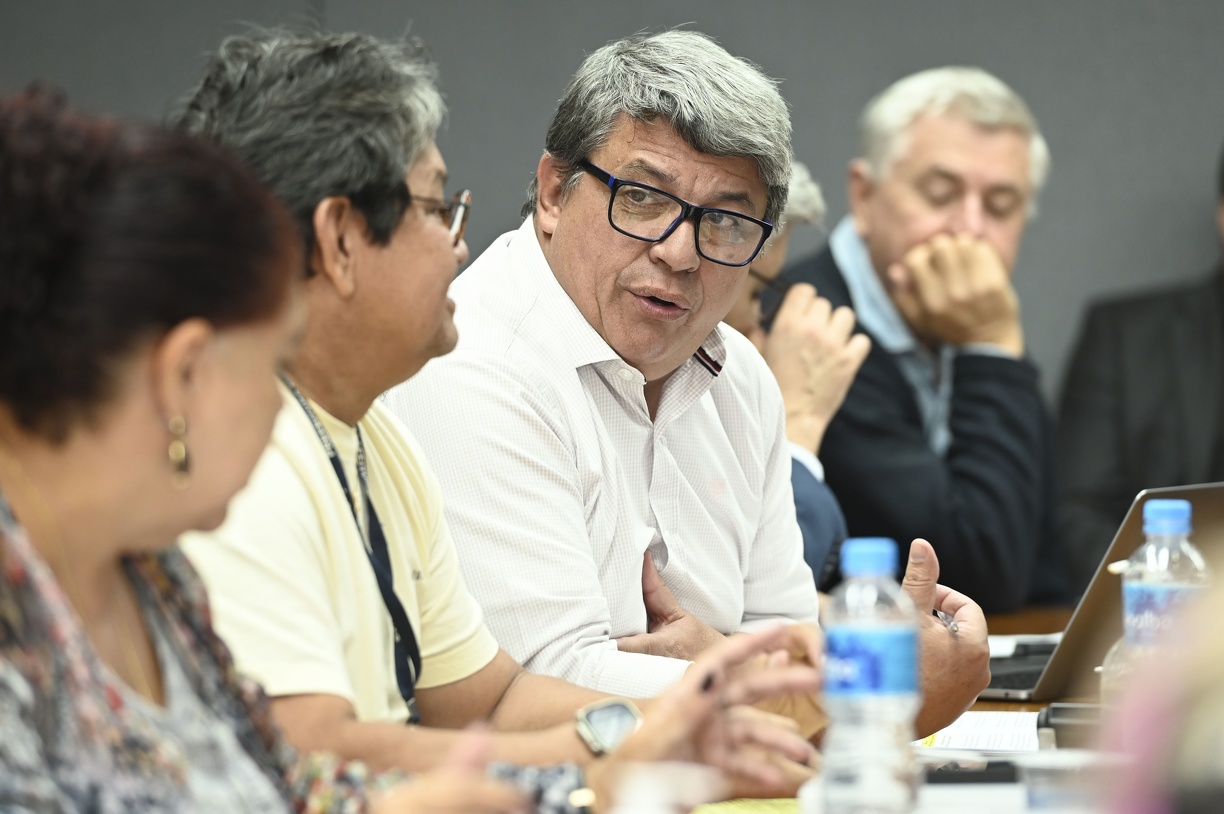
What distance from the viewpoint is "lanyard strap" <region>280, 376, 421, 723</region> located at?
4.87ft

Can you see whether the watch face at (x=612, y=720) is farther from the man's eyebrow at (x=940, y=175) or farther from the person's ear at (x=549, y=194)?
the man's eyebrow at (x=940, y=175)

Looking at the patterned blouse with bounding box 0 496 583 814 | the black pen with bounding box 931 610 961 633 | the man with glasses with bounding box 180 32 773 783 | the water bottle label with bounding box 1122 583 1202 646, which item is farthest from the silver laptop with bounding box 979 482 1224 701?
the patterned blouse with bounding box 0 496 583 814

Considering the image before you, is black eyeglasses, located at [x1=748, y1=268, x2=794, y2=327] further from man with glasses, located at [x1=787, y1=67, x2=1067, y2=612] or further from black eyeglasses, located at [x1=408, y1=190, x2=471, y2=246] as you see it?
black eyeglasses, located at [x1=408, y1=190, x2=471, y2=246]

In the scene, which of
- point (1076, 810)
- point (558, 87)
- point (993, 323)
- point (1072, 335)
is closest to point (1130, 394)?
point (1072, 335)

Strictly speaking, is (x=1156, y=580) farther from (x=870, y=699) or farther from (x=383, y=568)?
(x=383, y=568)

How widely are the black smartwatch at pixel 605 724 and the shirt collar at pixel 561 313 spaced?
76 centimetres

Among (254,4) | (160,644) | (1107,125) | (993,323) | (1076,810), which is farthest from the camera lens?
(1107,125)

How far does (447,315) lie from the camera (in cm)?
157

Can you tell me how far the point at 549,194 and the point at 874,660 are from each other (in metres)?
1.23

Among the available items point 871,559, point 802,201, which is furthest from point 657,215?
point 802,201

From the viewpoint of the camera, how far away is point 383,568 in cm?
154

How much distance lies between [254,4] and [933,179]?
184 cm

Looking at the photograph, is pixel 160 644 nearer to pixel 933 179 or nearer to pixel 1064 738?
pixel 1064 738

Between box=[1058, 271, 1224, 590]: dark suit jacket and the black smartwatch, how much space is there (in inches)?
108
